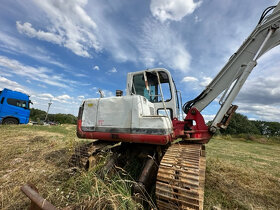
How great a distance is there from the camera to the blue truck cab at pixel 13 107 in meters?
12.4

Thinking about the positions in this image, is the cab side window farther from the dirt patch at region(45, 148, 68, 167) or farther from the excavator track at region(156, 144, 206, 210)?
the excavator track at region(156, 144, 206, 210)

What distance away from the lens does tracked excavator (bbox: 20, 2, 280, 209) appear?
2334 mm

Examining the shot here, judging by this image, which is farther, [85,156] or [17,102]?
[17,102]

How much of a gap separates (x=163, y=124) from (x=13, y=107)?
49.9 ft

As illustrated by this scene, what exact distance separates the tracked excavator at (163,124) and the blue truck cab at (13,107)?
510 inches

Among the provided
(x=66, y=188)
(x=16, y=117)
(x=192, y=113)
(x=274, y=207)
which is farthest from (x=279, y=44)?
(x=16, y=117)

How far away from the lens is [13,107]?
1284cm

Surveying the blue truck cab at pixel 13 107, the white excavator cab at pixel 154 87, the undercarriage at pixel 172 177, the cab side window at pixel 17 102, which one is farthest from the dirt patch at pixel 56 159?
the cab side window at pixel 17 102

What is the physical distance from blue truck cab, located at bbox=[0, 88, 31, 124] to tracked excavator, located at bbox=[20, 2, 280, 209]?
12955 millimetres

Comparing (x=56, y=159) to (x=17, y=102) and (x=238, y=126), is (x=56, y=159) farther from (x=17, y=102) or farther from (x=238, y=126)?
(x=238, y=126)

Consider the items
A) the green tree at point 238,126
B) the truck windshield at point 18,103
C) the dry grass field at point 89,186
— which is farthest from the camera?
the green tree at point 238,126

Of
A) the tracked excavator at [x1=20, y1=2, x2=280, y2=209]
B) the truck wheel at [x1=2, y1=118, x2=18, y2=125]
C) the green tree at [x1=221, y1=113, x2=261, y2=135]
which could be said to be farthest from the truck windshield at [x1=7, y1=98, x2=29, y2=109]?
the green tree at [x1=221, y1=113, x2=261, y2=135]

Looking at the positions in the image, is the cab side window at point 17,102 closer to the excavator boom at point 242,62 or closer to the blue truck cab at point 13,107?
the blue truck cab at point 13,107

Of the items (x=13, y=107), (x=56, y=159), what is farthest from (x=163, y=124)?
(x=13, y=107)
